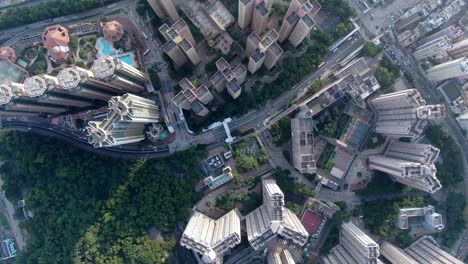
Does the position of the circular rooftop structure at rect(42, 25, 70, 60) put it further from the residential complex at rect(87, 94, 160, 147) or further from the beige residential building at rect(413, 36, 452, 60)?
the beige residential building at rect(413, 36, 452, 60)

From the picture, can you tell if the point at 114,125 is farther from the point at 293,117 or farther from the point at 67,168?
the point at 293,117

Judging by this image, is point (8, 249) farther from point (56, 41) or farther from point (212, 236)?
point (212, 236)

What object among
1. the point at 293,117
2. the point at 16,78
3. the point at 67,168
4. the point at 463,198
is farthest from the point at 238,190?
the point at 16,78

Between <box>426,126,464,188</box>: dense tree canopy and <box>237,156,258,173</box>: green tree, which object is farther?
<box>426,126,464,188</box>: dense tree canopy

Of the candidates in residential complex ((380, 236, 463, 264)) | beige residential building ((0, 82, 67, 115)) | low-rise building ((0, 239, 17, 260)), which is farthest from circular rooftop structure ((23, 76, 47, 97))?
residential complex ((380, 236, 463, 264))

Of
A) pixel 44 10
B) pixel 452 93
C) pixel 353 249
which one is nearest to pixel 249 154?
pixel 353 249

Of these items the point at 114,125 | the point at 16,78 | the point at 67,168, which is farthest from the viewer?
the point at 16,78

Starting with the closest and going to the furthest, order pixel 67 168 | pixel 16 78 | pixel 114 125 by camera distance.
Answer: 1. pixel 114 125
2. pixel 67 168
3. pixel 16 78
